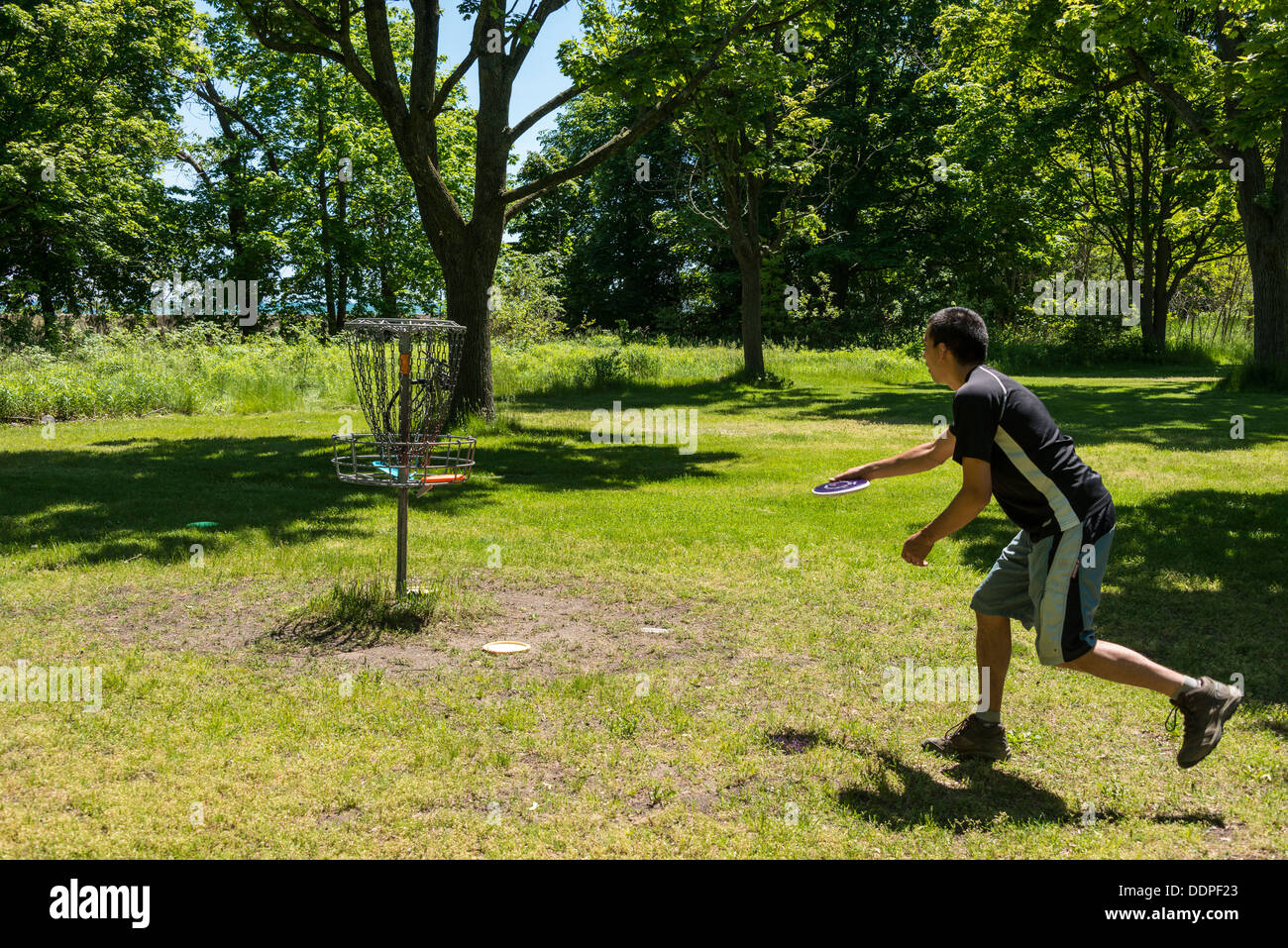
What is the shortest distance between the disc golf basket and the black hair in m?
2.90

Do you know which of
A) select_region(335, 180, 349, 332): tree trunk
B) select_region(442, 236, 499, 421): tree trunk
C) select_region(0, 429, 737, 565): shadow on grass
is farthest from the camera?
select_region(335, 180, 349, 332): tree trunk

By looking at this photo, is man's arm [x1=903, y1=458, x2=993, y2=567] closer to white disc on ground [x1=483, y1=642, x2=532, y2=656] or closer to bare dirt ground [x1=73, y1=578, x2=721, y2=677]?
bare dirt ground [x1=73, y1=578, x2=721, y2=677]

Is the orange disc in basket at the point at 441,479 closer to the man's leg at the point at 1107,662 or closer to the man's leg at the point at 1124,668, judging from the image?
the man's leg at the point at 1107,662

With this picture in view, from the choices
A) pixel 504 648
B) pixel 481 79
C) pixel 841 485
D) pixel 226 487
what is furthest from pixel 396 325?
pixel 481 79

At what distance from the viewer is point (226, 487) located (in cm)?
1120

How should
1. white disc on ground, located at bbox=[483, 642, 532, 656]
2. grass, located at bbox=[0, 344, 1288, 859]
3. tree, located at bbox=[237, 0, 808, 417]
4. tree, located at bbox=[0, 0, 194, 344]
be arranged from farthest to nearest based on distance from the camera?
1. tree, located at bbox=[0, 0, 194, 344]
2. tree, located at bbox=[237, 0, 808, 417]
3. white disc on ground, located at bbox=[483, 642, 532, 656]
4. grass, located at bbox=[0, 344, 1288, 859]

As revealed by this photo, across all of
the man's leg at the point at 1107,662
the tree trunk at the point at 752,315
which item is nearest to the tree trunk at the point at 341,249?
the tree trunk at the point at 752,315

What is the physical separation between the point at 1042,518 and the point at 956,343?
81 cm

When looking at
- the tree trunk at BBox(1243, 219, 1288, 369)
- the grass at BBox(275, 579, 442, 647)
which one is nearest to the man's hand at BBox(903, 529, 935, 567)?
the grass at BBox(275, 579, 442, 647)

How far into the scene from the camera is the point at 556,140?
188 ft

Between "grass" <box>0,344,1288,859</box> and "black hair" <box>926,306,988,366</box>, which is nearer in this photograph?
"grass" <box>0,344,1288,859</box>

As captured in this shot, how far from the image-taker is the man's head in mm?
4207

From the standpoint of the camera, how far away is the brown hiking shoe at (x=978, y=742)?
4477 millimetres

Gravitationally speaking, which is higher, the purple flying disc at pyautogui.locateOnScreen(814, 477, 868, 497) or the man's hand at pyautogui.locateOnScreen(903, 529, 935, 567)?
the purple flying disc at pyautogui.locateOnScreen(814, 477, 868, 497)
